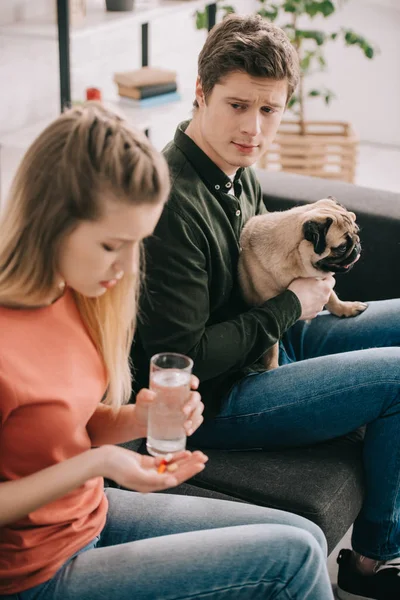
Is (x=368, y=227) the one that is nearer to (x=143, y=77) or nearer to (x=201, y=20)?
(x=143, y=77)

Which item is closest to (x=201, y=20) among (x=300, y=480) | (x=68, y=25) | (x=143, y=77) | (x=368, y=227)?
(x=143, y=77)

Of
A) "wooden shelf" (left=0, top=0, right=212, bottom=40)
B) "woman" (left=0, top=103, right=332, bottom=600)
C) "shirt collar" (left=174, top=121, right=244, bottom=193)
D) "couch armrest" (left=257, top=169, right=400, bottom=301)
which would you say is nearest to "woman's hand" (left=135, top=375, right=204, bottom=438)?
"woman" (left=0, top=103, right=332, bottom=600)

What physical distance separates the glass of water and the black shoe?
715 millimetres

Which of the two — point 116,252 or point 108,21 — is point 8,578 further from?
point 108,21

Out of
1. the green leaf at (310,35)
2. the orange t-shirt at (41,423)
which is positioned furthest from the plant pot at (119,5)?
the orange t-shirt at (41,423)

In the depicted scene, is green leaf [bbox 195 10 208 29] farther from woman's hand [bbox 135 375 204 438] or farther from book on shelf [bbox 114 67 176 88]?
woman's hand [bbox 135 375 204 438]

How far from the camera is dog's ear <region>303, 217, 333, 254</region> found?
70.1 inches

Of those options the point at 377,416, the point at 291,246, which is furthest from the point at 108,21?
the point at 377,416

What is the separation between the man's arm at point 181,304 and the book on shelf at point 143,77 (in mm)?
1957

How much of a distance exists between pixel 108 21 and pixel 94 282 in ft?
6.94

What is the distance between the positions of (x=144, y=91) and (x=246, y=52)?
188 centimetres

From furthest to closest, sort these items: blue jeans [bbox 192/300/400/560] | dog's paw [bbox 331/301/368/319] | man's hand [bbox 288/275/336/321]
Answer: dog's paw [bbox 331/301/368/319] < man's hand [bbox 288/275/336/321] < blue jeans [bbox 192/300/400/560]

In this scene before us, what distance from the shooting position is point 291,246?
6.03 ft

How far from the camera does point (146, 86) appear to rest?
3.33 m
